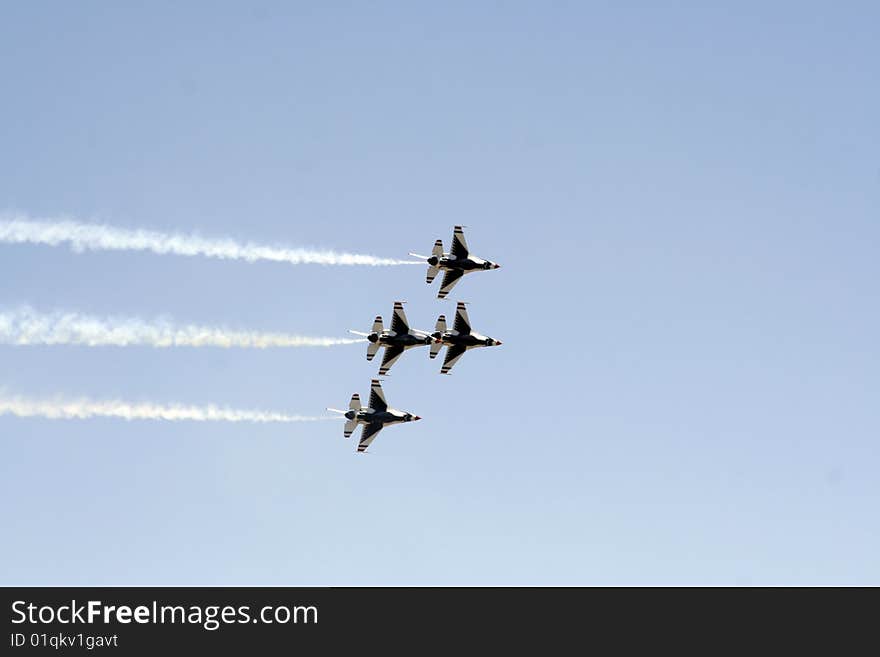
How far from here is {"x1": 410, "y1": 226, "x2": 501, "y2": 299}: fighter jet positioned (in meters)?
150

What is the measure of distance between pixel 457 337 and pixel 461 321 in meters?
1.82

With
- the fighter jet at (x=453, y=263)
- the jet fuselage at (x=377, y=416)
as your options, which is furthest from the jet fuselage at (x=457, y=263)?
the jet fuselage at (x=377, y=416)

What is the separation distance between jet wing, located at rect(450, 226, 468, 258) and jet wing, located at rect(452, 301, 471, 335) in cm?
673

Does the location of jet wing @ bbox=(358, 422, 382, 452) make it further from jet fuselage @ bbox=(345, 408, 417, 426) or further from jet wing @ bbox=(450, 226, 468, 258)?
jet wing @ bbox=(450, 226, 468, 258)

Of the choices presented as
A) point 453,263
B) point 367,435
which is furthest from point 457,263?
point 367,435

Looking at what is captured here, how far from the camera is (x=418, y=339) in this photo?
150875 millimetres

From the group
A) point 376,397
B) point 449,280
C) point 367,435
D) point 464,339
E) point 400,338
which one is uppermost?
point 449,280

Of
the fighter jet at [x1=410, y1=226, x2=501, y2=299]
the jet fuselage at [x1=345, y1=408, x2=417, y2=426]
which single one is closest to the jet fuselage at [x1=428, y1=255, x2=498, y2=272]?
the fighter jet at [x1=410, y1=226, x2=501, y2=299]

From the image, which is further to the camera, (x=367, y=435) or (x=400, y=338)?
(x=367, y=435)

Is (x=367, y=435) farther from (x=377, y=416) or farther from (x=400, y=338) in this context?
(x=400, y=338)
